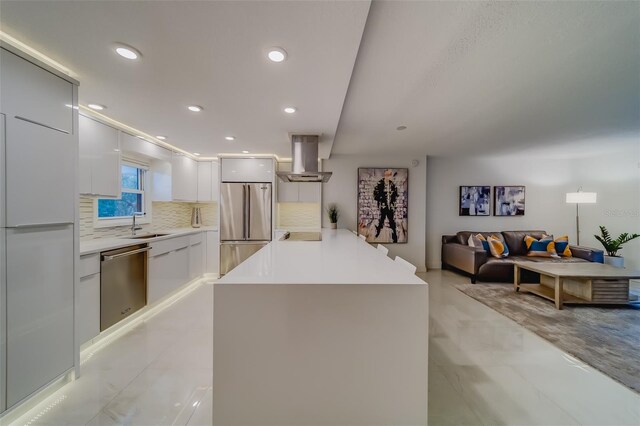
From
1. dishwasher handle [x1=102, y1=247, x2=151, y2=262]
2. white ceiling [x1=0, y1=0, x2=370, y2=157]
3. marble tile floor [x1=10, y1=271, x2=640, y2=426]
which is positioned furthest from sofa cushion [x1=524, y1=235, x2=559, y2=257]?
dishwasher handle [x1=102, y1=247, x2=151, y2=262]

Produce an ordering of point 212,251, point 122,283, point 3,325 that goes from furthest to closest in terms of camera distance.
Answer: point 212,251 → point 122,283 → point 3,325

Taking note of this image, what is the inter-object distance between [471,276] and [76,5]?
5.57 m

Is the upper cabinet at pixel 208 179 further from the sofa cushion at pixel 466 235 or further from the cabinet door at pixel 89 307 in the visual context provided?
the sofa cushion at pixel 466 235

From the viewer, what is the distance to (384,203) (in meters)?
5.15

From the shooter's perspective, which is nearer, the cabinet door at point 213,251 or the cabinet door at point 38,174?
the cabinet door at point 38,174

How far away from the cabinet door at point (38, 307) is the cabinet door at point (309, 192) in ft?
11.3

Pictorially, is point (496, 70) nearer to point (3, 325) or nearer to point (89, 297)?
point (3, 325)

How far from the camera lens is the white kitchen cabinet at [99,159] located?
247 cm

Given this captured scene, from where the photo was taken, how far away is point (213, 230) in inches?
178

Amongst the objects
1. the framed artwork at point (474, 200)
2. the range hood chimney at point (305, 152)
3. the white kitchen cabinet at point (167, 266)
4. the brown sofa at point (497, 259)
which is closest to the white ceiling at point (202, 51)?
the range hood chimney at point (305, 152)

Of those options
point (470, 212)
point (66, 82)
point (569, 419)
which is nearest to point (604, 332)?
point (569, 419)

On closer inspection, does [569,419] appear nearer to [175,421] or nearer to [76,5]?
[175,421]

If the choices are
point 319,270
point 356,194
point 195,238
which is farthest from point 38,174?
point 356,194

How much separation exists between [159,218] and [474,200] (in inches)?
250
